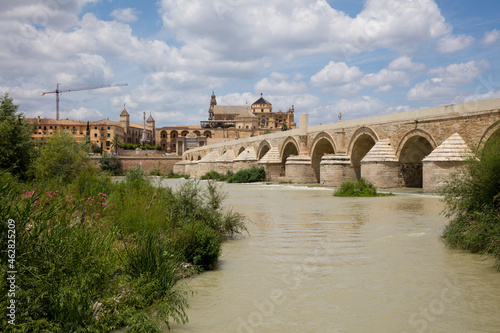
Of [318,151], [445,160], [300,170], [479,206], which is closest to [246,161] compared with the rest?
[300,170]

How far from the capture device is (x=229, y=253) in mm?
6172

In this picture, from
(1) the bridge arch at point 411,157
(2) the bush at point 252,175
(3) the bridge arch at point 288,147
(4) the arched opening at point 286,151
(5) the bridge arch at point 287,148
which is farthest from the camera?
(4) the arched opening at point 286,151

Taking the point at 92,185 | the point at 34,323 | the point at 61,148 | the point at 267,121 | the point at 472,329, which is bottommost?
the point at 472,329

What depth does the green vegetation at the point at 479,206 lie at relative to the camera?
18.8 ft

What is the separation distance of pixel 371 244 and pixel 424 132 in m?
13.2

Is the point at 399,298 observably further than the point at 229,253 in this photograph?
No

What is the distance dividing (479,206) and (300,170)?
69.6ft

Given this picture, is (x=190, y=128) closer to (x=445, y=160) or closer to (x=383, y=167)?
(x=383, y=167)

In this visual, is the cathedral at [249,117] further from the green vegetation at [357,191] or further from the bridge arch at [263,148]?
the green vegetation at [357,191]

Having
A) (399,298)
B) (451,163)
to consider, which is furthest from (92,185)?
(451,163)

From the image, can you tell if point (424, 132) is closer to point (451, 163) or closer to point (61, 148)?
point (451, 163)

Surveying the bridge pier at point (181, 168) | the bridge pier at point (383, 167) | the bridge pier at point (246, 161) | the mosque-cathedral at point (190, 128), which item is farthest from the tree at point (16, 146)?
the mosque-cathedral at point (190, 128)

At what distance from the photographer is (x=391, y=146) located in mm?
20141

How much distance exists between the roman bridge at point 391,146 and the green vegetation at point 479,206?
2.14 meters
